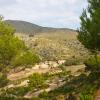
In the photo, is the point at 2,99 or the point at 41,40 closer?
the point at 2,99

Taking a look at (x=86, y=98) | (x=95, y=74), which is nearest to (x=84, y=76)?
(x=95, y=74)

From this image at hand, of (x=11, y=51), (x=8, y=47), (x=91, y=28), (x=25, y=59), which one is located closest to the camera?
(x=91, y=28)

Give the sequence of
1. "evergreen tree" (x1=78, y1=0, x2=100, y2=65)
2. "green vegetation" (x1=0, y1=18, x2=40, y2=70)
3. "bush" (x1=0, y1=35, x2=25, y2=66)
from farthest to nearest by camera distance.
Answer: "green vegetation" (x1=0, y1=18, x2=40, y2=70) → "bush" (x1=0, y1=35, x2=25, y2=66) → "evergreen tree" (x1=78, y1=0, x2=100, y2=65)

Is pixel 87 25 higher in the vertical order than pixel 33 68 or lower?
higher

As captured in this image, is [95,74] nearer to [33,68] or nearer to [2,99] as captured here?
[2,99]

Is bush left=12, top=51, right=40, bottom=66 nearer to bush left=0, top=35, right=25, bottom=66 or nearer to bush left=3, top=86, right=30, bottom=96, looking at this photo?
bush left=0, top=35, right=25, bottom=66

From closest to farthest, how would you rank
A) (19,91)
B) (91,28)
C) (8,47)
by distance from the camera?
(91,28) < (19,91) < (8,47)

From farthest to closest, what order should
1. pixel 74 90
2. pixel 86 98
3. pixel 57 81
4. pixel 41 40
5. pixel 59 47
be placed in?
pixel 41 40 → pixel 59 47 → pixel 57 81 → pixel 74 90 → pixel 86 98

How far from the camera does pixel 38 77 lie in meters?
47.5

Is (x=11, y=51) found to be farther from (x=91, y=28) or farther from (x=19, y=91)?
(x=91, y=28)

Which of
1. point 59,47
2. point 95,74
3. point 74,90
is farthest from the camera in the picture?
point 59,47

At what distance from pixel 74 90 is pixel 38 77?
11.6m

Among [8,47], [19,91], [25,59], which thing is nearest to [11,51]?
[8,47]

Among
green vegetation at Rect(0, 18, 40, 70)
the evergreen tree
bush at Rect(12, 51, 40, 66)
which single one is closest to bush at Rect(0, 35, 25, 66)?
green vegetation at Rect(0, 18, 40, 70)
